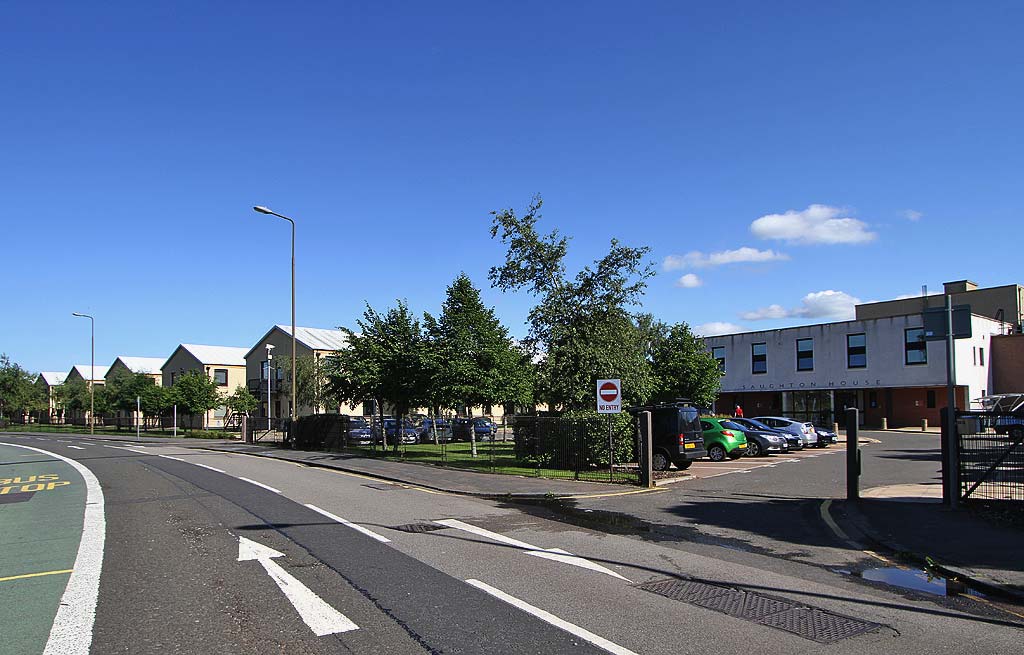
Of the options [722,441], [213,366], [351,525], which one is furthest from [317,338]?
[351,525]

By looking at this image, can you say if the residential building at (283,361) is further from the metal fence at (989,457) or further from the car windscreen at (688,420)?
the metal fence at (989,457)

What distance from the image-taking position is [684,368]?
3944 centimetres

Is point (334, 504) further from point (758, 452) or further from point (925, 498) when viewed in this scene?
point (758, 452)

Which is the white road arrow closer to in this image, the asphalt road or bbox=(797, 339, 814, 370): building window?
the asphalt road

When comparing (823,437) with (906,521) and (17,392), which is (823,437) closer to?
(906,521)

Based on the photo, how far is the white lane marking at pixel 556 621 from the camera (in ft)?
18.1

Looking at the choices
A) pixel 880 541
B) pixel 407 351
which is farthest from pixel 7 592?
pixel 407 351

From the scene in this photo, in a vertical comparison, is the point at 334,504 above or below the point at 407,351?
below

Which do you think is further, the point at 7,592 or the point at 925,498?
the point at 925,498

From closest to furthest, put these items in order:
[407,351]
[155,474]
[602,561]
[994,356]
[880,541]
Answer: [602,561]
[880,541]
[155,474]
[407,351]
[994,356]

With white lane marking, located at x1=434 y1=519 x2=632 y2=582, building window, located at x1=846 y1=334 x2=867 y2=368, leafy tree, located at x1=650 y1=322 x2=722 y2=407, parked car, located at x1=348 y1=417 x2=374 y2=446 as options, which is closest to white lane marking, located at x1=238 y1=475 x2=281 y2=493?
white lane marking, located at x1=434 y1=519 x2=632 y2=582

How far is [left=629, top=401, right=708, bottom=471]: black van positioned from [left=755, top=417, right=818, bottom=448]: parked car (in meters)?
12.8

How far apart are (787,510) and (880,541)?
3.23 metres

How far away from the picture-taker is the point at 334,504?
45.1 ft
